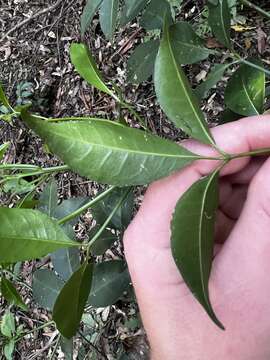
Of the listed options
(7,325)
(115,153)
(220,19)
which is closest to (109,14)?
(220,19)

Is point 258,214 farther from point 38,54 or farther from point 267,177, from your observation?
point 38,54

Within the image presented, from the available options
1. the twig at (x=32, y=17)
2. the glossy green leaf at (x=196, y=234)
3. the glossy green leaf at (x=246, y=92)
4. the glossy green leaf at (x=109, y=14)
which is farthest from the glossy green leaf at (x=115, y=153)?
the twig at (x=32, y=17)

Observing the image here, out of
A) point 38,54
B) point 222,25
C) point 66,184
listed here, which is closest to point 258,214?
point 222,25

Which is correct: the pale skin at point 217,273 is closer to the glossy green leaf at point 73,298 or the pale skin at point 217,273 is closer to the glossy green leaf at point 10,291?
the glossy green leaf at point 73,298

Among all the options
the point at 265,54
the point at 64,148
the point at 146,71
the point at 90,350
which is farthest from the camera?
the point at 90,350

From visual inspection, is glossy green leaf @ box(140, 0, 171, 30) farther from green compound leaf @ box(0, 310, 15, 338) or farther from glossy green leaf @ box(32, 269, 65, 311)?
green compound leaf @ box(0, 310, 15, 338)

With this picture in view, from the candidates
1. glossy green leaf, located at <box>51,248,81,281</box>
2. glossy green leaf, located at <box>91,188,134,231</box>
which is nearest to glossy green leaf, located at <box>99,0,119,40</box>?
glossy green leaf, located at <box>91,188,134,231</box>
